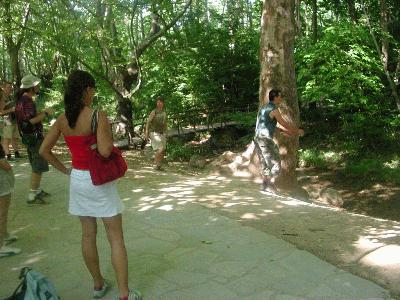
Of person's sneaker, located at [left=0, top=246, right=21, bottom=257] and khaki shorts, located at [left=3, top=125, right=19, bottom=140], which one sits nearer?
person's sneaker, located at [left=0, top=246, right=21, bottom=257]

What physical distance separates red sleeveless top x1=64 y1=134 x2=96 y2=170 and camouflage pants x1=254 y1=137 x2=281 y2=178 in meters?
4.73

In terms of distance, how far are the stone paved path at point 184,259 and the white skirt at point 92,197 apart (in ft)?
2.74

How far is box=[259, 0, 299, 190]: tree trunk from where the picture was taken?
8773 millimetres

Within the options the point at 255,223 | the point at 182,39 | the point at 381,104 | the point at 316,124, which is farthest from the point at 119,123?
the point at 255,223

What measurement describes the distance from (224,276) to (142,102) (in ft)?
47.2

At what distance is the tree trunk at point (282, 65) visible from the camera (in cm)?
877

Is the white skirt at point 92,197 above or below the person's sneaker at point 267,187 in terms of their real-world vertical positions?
above

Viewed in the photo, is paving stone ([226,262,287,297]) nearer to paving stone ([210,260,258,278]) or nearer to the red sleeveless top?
paving stone ([210,260,258,278])

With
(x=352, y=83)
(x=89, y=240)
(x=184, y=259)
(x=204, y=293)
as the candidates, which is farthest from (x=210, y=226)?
(x=352, y=83)

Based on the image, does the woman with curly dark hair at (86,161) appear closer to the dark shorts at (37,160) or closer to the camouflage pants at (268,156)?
the dark shorts at (37,160)

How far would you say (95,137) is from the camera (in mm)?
3068

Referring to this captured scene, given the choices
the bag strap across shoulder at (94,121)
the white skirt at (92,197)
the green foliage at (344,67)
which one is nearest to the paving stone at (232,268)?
the white skirt at (92,197)

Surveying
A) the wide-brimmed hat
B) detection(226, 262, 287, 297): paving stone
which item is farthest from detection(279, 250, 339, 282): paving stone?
the wide-brimmed hat

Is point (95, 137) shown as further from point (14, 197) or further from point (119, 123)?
point (119, 123)
